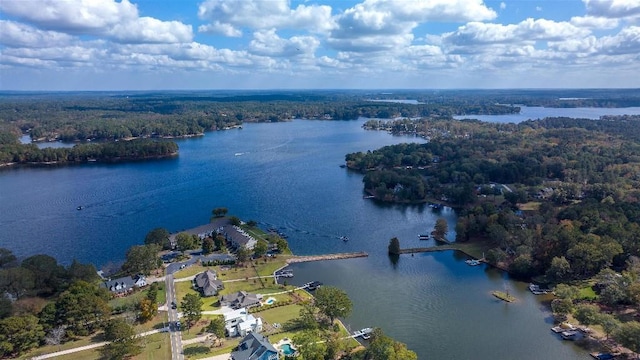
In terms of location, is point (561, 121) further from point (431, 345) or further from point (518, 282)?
point (431, 345)

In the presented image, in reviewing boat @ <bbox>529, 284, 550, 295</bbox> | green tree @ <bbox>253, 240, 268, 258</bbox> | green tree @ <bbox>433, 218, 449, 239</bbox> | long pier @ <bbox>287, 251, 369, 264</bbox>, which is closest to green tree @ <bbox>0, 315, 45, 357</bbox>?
green tree @ <bbox>253, 240, 268, 258</bbox>

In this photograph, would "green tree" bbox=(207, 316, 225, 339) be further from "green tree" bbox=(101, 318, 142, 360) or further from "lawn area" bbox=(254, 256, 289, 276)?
"lawn area" bbox=(254, 256, 289, 276)

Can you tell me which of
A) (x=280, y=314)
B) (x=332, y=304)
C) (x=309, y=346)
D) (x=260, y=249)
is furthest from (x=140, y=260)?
(x=309, y=346)

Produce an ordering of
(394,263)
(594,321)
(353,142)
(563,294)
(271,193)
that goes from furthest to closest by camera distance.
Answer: (353,142) → (271,193) → (394,263) → (563,294) → (594,321)

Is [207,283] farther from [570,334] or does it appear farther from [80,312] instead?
[570,334]

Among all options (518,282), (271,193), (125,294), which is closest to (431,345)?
(518,282)

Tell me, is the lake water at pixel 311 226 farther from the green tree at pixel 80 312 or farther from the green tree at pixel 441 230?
the green tree at pixel 80 312
